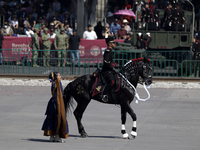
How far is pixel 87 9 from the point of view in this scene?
30.3m

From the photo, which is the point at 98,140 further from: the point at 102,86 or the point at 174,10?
the point at 174,10

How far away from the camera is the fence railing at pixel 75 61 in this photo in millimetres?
21453

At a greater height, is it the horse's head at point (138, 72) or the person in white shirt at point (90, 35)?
the person in white shirt at point (90, 35)

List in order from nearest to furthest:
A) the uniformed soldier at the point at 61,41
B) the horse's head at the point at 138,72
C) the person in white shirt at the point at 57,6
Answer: the horse's head at the point at 138,72, the uniformed soldier at the point at 61,41, the person in white shirt at the point at 57,6

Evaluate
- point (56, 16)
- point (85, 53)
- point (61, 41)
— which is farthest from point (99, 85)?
point (56, 16)

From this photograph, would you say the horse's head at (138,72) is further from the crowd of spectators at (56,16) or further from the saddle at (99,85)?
the crowd of spectators at (56,16)

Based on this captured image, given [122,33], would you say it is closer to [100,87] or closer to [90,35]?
[90,35]

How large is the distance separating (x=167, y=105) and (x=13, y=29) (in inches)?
558

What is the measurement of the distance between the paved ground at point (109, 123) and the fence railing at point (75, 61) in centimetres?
247

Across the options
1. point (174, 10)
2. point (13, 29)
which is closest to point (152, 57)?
point (174, 10)

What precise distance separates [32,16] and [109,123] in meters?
17.8

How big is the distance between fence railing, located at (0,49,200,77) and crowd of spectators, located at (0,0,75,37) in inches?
197

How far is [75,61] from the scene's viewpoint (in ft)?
72.1

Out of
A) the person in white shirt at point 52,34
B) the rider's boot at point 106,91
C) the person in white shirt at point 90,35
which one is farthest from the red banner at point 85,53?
the rider's boot at point 106,91
